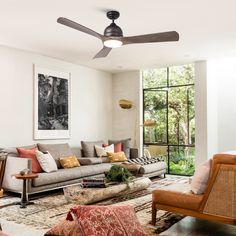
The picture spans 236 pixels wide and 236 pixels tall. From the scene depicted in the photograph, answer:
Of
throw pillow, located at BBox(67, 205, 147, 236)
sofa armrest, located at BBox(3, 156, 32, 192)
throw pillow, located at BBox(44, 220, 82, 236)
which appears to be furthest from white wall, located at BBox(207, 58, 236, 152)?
throw pillow, located at BBox(44, 220, 82, 236)

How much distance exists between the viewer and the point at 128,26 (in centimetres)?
→ 473

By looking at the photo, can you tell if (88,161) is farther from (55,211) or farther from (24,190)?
(55,211)

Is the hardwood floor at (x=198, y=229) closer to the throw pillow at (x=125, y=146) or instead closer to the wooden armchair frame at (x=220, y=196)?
the wooden armchair frame at (x=220, y=196)

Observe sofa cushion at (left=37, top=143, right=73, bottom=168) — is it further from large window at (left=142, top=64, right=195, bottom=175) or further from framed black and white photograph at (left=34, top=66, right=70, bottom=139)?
large window at (left=142, top=64, right=195, bottom=175)

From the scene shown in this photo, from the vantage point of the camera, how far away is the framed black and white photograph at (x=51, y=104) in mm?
6453

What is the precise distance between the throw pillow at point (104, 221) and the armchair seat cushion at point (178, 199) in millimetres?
1549

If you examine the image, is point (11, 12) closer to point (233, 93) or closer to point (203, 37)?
point (203, 37)

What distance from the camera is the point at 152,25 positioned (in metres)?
4.70

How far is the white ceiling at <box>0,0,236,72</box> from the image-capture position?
3916 millimetres

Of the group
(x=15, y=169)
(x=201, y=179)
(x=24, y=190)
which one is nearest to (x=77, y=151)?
(x=15, y=169)

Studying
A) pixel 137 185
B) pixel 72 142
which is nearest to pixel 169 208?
pixel 137 185

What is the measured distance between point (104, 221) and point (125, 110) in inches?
265

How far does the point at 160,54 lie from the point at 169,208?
382 cm

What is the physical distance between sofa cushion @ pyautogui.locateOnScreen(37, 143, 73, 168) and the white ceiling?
1.94m
